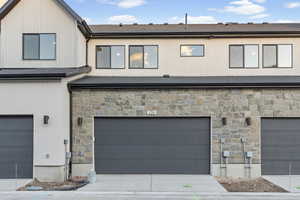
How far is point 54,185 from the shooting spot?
44.7ft

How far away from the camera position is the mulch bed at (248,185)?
12.9 metres

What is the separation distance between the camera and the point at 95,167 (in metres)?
16.0

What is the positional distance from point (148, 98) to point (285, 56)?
8.08 m

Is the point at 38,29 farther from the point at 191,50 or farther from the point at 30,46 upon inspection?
the point at 191,50

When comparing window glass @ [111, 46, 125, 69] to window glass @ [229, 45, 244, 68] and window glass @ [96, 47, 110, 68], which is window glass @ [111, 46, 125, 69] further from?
window glass @ [229, 45, 244, 68]

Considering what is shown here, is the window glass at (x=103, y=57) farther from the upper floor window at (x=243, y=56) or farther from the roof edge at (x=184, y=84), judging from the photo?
the upper floor window at (x=243, y=56)

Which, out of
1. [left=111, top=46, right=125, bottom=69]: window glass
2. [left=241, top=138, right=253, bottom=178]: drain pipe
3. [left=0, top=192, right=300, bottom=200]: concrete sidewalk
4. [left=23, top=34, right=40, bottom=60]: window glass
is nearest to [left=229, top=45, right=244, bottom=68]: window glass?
[left=241, top=138, right=253, bottom=178]: drain pipe

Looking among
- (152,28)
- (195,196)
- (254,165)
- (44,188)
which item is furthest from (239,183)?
(152,28)

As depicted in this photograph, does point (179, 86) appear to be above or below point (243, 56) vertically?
below

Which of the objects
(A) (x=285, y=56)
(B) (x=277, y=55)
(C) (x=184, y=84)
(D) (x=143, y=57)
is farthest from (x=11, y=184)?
(A) (x=285, y=56)

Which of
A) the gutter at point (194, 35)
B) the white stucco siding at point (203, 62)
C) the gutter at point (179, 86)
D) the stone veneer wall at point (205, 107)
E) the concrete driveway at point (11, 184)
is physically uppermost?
the gutter at point (194, 35)

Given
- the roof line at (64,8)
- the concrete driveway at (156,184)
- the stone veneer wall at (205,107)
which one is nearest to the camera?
the concrete driveway at (156,184)

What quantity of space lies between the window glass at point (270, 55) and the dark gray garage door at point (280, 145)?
3.88 meters

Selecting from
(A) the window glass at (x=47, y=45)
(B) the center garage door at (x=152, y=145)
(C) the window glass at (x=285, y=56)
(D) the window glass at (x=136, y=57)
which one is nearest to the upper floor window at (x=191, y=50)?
(D) the window glass at (x=136, y=57)
